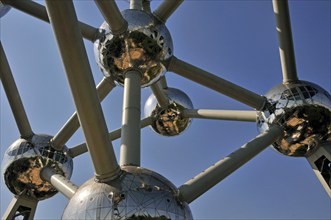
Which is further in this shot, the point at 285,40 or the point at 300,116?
the point at 285,40

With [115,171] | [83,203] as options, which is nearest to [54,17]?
[115,171]

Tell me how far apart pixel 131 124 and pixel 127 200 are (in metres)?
1.32

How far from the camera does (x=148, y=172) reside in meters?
4.59

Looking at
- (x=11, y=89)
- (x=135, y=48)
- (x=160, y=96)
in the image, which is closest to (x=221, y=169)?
(x=135, y=48)

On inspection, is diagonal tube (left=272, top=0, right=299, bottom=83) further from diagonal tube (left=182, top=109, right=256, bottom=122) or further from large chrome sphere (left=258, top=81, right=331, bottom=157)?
diagonal tube (left=182, top=109, right=256, bottom=122)

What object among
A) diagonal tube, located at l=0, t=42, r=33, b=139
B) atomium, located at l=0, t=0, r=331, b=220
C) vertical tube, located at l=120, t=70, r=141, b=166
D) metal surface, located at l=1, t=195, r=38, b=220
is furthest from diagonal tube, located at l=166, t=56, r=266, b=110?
metal surface, located at l=1, t=195, r=38, b=220

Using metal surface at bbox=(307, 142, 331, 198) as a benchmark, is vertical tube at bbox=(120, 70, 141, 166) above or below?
above

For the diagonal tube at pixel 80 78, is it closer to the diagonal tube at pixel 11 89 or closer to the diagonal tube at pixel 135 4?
the diagonal tube at pixel 135 4

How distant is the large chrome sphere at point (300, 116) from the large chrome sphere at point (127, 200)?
291cm

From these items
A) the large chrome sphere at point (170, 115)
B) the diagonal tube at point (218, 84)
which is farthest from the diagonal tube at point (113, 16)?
the large chrome sphere at point (170, 115)

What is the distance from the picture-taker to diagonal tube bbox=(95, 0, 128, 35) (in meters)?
5.18

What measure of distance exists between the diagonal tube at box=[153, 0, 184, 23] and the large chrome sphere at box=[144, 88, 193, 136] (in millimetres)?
3117

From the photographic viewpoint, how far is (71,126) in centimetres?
788

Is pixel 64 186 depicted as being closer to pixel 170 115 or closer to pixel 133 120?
pixel 133 120
